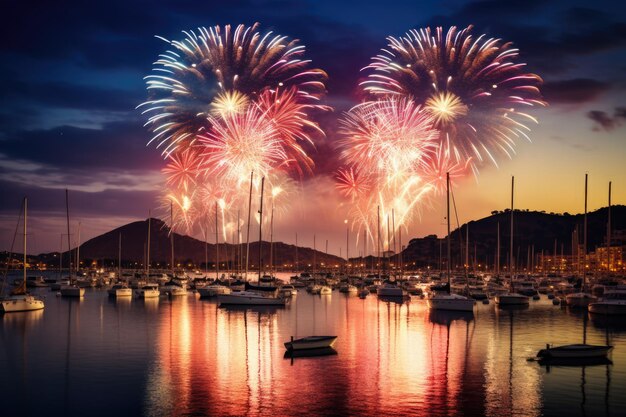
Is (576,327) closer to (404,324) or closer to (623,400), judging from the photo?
(404,324)

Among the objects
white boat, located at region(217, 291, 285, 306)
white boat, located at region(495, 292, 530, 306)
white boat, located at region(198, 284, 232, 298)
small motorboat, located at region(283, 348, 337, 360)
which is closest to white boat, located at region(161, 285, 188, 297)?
white boat, located at region(198, 284, 232, 298)

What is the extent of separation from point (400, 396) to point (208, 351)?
63.0 feet

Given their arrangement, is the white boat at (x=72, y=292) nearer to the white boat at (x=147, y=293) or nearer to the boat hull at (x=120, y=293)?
the boat hull at (x=120, y=293)

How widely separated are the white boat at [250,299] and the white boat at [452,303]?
2133 cm

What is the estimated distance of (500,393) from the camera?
3466 cm

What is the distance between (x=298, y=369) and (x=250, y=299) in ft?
160

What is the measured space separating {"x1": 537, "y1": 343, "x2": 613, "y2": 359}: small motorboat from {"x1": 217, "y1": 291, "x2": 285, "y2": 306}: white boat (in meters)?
50.2

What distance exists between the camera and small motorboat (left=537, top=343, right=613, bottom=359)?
142 feet

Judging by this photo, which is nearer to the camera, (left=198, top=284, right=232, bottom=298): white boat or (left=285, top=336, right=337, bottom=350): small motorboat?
(left=285, top=336, right=337, bottom=350): small motorboat

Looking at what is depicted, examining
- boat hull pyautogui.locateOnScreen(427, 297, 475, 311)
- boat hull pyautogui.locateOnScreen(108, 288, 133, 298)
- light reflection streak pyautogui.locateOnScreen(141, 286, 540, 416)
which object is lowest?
boat hull pyautogui.locateOnScreen(108, 288, 133, 298)

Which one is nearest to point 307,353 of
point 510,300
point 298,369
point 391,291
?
point 298,369

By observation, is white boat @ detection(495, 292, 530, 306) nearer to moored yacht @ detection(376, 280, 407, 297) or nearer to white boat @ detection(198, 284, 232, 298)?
moored yacht @ detection(376, 280, 407, 297)

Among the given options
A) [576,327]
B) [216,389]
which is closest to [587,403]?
[216,389]

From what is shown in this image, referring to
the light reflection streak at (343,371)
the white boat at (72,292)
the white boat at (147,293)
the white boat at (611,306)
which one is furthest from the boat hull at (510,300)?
the white boat at (72,292)
